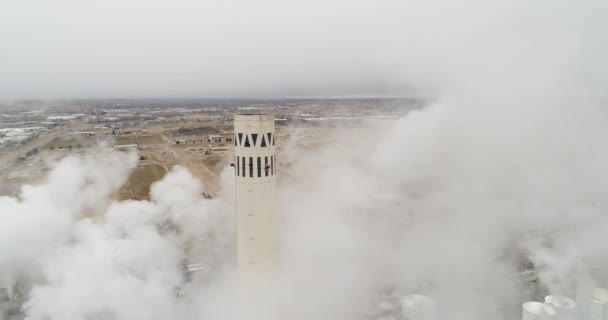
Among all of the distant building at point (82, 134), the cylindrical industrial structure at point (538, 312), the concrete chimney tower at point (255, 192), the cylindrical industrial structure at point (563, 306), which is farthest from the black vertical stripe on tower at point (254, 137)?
the distant building at point (82, 134)

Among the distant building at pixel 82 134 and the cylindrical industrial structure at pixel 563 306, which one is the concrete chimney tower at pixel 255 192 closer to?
the cylindrical industrial structure at pixel 563 306

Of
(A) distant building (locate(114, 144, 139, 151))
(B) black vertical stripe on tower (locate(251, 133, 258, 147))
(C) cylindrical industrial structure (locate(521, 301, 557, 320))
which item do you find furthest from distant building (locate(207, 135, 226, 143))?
(C) cylindrical industrial structure (locate(521, 301, 557, 320))

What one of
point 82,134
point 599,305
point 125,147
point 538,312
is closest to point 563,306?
point 599,305

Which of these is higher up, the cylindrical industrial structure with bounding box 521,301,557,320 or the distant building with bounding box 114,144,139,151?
the distant building with bounding box 114,144,139,151

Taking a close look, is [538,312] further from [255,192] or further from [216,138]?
[216,138]

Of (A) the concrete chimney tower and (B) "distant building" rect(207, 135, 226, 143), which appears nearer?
(A) the concrete chimney tower

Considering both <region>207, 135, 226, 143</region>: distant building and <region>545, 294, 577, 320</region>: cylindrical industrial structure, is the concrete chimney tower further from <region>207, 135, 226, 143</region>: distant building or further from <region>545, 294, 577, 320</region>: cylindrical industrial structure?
<region>207, 135, 226, 143</region>: distant building
